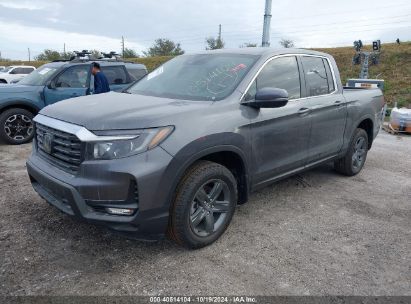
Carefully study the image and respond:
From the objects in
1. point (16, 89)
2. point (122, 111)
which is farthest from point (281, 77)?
point (16, 89)

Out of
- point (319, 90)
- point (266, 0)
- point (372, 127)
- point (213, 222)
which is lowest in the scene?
point (213, 222)

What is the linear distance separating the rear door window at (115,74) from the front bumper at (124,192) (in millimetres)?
6047

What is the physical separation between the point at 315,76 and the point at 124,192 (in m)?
2.96

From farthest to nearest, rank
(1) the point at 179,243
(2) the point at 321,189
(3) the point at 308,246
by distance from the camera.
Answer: (2) the point at 321,189 → (3) the point at 308,246 → (1) the point at 179,243

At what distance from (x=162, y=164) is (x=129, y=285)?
956 mm

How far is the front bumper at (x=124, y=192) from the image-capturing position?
2.77 meters

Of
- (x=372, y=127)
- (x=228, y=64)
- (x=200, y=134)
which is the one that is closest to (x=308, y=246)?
(x=200, y=134)

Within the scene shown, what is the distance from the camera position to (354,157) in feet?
18.5

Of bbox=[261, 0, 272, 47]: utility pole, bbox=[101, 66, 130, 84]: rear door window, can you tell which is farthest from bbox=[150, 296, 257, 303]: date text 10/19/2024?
bbox=[261, 0, 272, 47]: utility pole

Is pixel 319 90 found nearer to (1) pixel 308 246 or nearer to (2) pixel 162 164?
(1) pixel 308 246

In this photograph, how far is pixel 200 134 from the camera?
311cm

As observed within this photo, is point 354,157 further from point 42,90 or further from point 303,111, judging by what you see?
point 42,90

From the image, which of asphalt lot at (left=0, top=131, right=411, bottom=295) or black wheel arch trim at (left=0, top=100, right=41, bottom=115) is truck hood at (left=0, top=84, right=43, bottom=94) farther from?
asphalt lot at (left=0, top=131, right=411, bottom=295)


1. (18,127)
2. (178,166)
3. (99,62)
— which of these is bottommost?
(18,127)
